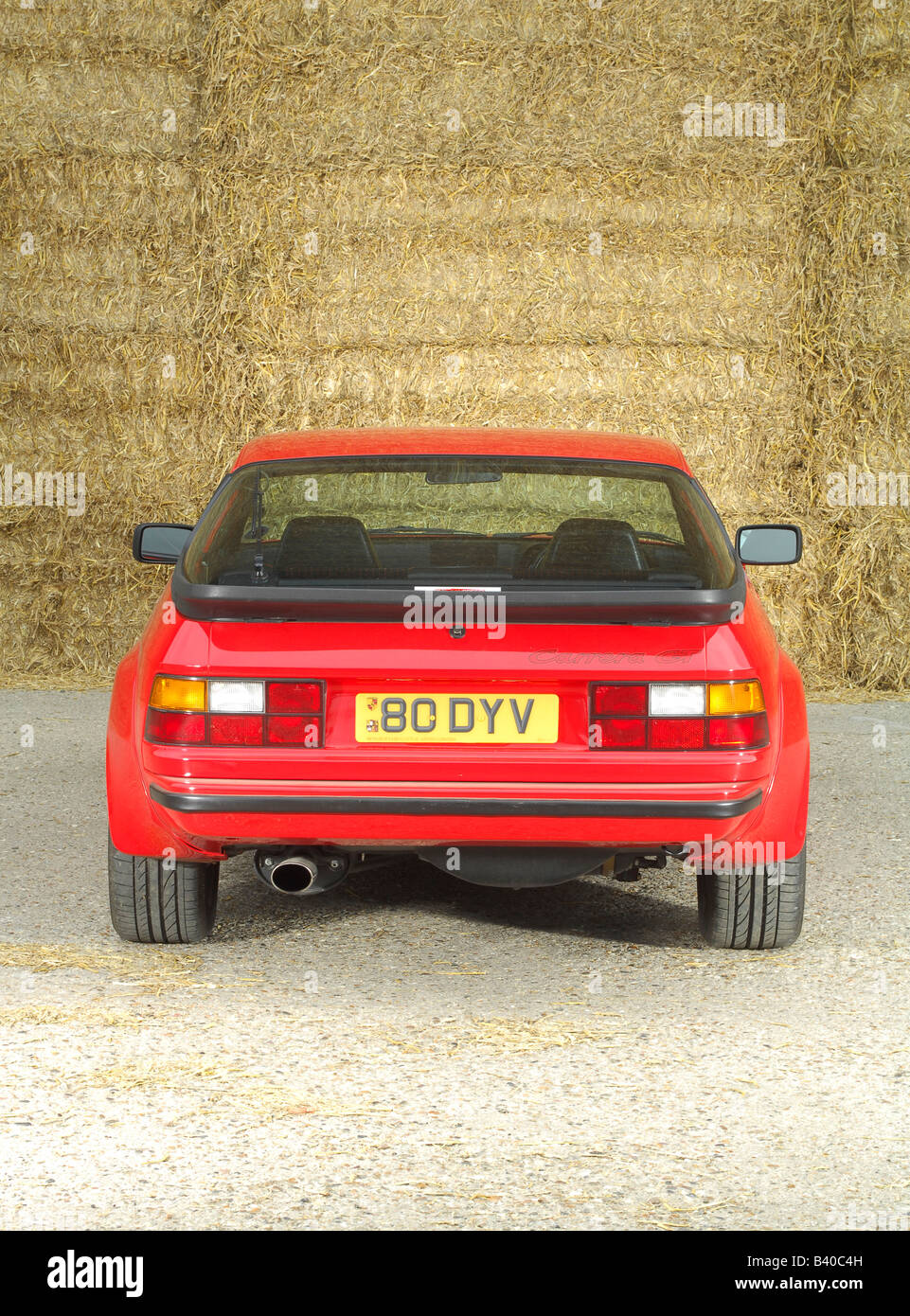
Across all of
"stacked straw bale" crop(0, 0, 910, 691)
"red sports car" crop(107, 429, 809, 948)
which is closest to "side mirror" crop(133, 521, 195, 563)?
"red sports car" crop(107, 429, 809, 948)

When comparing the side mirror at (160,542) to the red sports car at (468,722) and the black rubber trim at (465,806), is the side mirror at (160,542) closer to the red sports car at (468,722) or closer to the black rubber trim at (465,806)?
the red sports car at (468,722)

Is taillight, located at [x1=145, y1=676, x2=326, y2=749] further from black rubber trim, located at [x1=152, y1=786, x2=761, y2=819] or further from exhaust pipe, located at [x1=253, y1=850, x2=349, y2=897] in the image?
exhaust pipe, located at [x1=253, y1=850, x2=349, y2=897]

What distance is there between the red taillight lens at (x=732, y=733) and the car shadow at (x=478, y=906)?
3.21 ft

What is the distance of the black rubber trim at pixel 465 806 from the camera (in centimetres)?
352

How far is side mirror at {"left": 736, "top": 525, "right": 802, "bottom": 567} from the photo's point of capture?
4613 millimetres

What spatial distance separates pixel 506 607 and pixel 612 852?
2.13 ft

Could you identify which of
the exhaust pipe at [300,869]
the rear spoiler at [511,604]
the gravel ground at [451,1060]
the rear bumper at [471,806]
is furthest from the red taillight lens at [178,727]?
the gravel ground at [451,1060]

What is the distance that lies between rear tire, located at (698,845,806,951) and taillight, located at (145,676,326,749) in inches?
47.9

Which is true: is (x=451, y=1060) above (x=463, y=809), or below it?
below

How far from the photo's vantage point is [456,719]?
353 cm

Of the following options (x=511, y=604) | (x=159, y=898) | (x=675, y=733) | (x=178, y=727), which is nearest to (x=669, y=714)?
(x=675, y=733)

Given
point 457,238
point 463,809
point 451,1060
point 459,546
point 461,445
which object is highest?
point 457,238

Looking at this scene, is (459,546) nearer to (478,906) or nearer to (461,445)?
(461,445)

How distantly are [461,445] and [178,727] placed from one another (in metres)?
1.23
